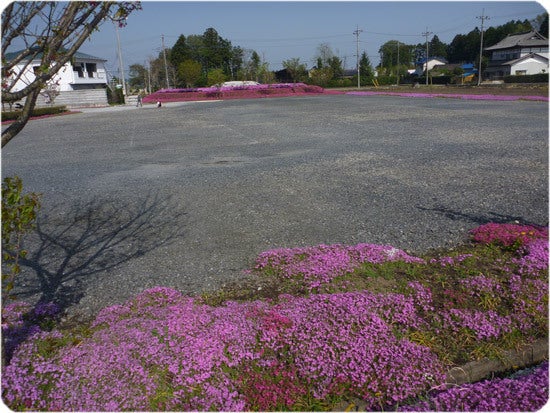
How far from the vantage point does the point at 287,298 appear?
14.3 feet

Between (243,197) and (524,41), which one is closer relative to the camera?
(243,197)

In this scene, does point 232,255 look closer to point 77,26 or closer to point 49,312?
point 49,312

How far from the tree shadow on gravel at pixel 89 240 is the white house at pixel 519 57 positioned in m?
68.7

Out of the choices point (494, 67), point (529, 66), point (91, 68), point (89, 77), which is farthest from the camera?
point (494, 67)

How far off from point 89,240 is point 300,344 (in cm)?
408

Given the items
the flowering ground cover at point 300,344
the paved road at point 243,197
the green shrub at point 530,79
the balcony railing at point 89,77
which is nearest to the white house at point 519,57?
the green shrub at point 530,79

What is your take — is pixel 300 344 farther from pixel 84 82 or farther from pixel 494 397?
pixel 84 82

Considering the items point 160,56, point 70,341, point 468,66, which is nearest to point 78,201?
point 70,341

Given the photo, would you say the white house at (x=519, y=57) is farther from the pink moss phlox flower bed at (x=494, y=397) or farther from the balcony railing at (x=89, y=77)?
the pink moss phlox flower bed at (x=494, y=397)

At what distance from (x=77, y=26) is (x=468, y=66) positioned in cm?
10454

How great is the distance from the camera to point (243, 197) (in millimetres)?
8211

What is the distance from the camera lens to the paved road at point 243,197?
5418mm

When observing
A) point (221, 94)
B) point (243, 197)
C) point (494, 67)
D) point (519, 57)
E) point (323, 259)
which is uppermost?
point (519, 57)

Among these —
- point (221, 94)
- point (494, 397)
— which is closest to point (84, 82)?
point (221, 94)
